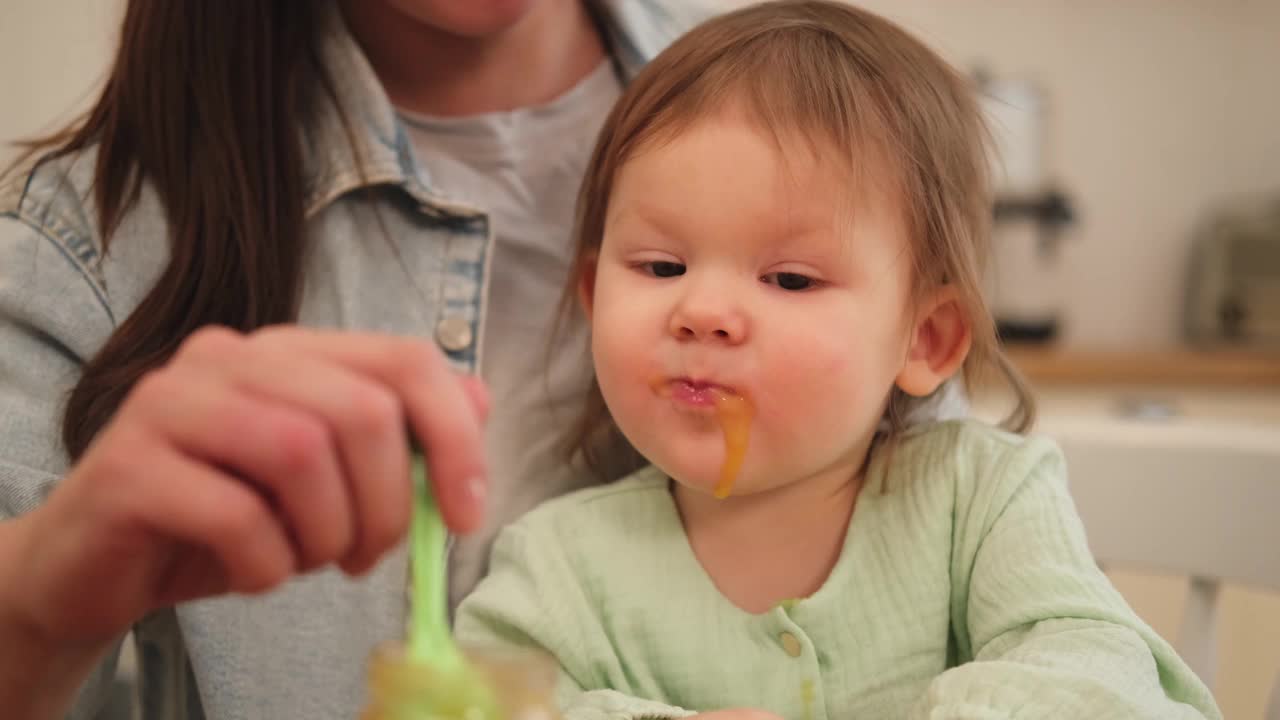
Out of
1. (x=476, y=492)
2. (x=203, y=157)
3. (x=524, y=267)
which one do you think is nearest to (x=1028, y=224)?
(x=524, y=267)

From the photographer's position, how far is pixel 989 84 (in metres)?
2.51

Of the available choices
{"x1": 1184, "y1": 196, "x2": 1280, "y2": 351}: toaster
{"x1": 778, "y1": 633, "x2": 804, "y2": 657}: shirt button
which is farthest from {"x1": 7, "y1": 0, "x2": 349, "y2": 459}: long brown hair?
{"x1": 1184, "y1": 196, "x2": 1280, "y2": 351}: toaster

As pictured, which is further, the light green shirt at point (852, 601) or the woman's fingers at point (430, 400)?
the light green shirt at point (852, 601)

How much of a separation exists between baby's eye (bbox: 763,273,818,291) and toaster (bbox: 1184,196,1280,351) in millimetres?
2160

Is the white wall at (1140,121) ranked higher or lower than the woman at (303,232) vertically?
lower

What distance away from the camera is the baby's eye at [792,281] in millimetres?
696

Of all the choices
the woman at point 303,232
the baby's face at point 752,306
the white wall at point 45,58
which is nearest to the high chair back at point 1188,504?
the baby's face at point 752,306

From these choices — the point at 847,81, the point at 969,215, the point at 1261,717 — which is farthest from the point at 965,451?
the point at 1261,717

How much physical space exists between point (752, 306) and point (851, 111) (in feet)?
0.50

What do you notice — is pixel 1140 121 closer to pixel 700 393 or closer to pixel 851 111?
pixel 851 111

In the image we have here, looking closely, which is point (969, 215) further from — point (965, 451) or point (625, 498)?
point (625, 498)

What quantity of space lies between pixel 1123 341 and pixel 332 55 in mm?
2252

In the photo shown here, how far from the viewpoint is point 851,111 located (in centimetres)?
72

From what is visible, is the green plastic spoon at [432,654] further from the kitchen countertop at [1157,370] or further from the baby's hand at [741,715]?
the kitchen countertop at [1157,370]
